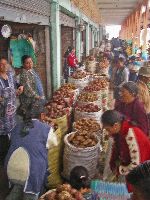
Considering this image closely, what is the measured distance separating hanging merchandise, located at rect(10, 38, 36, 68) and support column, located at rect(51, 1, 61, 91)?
0.55 m

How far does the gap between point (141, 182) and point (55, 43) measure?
665 centimetres

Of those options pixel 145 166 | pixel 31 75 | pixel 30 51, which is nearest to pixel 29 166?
pixel 145 166

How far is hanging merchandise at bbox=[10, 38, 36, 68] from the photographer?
7.89m

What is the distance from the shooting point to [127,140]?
10.8 feet

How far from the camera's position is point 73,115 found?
718 centimetres

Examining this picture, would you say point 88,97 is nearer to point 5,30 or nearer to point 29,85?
point 29,85

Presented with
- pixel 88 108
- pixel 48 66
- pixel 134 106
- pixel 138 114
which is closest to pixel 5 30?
pixel 48 66

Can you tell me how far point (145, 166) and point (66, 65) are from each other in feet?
30.9

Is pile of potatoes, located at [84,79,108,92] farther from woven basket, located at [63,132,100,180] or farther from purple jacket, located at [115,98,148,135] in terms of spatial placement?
purple jacket, located at [115,98,148,135]

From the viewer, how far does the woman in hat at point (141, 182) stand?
1.69m

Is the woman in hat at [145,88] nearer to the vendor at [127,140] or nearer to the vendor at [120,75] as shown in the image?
the vendor at [127,140]

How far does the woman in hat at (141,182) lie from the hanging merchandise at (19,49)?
249 inches

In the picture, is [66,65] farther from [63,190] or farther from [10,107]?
[63,190]

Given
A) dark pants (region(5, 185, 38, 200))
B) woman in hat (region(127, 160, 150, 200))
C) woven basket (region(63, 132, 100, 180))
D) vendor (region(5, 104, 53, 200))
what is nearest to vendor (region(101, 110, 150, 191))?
vendor (region(5, 104, 53, 200))
